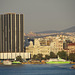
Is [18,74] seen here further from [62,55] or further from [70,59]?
[62,55]

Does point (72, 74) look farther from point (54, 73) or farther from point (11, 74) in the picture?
point (11, 74)

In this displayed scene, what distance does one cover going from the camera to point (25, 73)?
378ft

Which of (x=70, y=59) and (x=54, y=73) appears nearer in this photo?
(x=54, y=73)

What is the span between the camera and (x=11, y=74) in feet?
368

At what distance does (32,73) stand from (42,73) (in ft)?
9.13

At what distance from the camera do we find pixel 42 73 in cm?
11425

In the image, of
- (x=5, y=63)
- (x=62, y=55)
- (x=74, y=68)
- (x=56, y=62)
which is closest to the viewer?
(x=74, y=68)

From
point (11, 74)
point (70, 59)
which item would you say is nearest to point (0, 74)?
point (11, 74)

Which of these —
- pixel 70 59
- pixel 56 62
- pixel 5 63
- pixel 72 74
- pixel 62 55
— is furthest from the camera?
pixel 62 55

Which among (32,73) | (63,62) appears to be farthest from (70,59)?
(32,73)

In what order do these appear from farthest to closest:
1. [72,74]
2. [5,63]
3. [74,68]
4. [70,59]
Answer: [70,59] < [5,63] < [74,68] < [72,74]

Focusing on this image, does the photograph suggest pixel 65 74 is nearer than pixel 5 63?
Yes

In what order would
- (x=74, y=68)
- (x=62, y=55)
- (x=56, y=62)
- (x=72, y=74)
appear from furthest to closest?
(x=62, y=55), (x=56, y=62), (x=74, y=68), (x=72, y=74)

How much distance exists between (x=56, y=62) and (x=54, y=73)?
55879 mm
